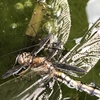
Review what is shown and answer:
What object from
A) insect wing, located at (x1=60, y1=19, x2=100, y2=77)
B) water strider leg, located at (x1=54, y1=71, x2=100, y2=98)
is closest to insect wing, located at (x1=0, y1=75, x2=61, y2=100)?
water strider leg, located at (x1=54, y1=71, x2=100, y2=98)

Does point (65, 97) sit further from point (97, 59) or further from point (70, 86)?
point (97, 59)

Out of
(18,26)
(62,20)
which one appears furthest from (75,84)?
(18,26)

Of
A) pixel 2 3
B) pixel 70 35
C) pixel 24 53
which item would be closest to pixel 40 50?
pixel 24 53

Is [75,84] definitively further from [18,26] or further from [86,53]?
[18,26]

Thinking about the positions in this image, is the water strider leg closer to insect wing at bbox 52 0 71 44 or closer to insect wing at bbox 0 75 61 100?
insect wing at bbox 0 75 61 100

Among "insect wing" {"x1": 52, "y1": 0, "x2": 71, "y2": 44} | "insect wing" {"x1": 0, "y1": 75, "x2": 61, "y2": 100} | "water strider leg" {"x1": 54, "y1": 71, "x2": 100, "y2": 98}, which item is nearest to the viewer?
"insect wing" {"x1": 0, "y1": 75, "x2": 61, "y2": 100}
